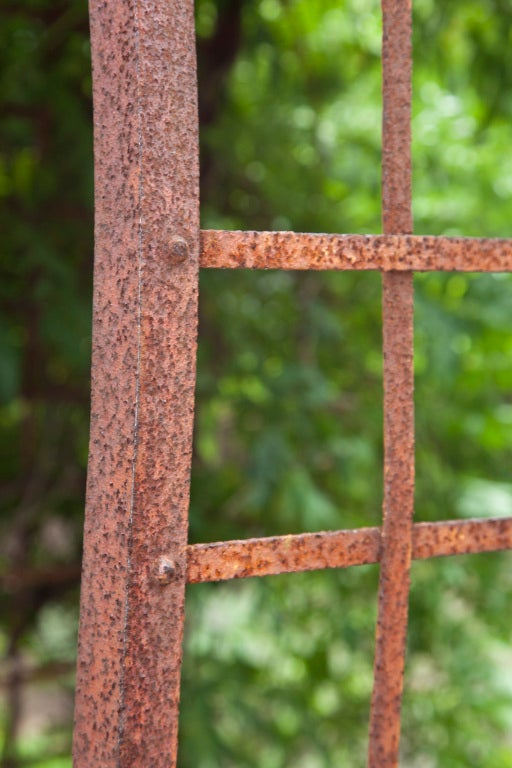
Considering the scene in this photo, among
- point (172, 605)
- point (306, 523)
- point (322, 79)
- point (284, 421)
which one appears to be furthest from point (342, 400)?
point (172, 605)

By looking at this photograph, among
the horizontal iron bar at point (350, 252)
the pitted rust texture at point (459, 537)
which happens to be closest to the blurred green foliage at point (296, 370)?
the pitted rust texture at point (459, 537)

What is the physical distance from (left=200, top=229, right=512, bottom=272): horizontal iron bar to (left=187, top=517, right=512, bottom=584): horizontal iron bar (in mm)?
247

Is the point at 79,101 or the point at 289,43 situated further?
the point at 289,43

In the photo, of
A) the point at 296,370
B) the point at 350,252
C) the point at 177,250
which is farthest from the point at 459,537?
the point at 296,370

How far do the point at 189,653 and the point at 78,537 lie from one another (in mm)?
394

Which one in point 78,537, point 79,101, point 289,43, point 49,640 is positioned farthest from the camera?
point 49,640

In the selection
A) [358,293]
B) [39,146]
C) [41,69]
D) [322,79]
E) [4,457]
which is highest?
[322,79]

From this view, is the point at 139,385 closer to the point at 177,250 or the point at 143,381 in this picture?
the point at 143,381

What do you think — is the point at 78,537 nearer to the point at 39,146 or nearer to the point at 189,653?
the point at 189,653

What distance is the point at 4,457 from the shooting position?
93.0 inches

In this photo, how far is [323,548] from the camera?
0.83m

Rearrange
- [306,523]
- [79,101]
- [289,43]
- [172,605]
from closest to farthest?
[172,605] → [306,523] → [79,101] → [289,43]

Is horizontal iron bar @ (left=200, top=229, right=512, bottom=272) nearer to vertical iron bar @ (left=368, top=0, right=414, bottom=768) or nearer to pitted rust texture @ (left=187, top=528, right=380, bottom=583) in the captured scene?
vertical iron bar @ (left=368, top=0, right=414, bottom=768)

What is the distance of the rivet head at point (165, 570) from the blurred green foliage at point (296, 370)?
45.7 inches
